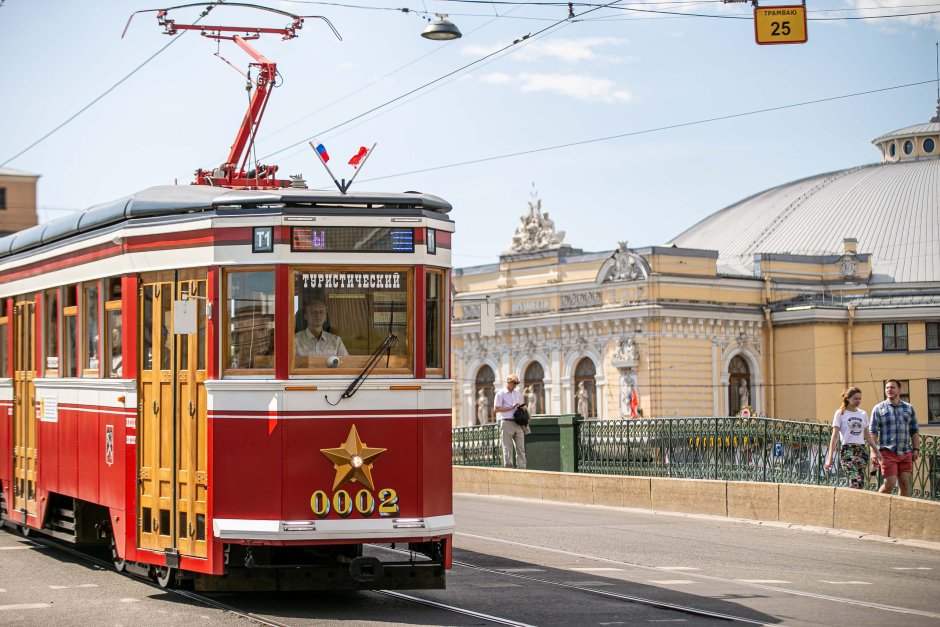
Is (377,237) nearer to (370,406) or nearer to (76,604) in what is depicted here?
(370,406)

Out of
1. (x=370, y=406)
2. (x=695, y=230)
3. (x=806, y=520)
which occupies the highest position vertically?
(x=695, y=230)

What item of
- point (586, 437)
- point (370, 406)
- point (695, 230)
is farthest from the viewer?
point (695, 230)

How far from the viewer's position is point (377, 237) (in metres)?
11.7

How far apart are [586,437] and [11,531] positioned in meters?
11.5

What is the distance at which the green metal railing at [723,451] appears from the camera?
2011 centimetres

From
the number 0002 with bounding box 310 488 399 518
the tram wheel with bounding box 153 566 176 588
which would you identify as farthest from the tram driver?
the tram wheel with bounding box 153 566 176 588

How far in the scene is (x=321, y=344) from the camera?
11688 millimetres

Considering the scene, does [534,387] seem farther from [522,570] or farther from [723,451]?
[522,570]

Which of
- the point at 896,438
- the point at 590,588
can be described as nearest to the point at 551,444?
the point at 896,438

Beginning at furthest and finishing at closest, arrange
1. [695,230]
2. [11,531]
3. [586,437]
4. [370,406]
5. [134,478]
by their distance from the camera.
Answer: [695,230] → [586,437] → [11,531] → [134,478] → [370,406]

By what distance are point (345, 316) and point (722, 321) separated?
56856 mm

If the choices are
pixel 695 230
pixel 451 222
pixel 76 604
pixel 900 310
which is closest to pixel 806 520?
pixel 451 222

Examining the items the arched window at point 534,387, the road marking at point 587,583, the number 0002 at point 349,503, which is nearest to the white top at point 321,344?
the number 0002 at point 349,503

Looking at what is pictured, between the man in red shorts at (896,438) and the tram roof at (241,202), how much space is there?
8.22m
